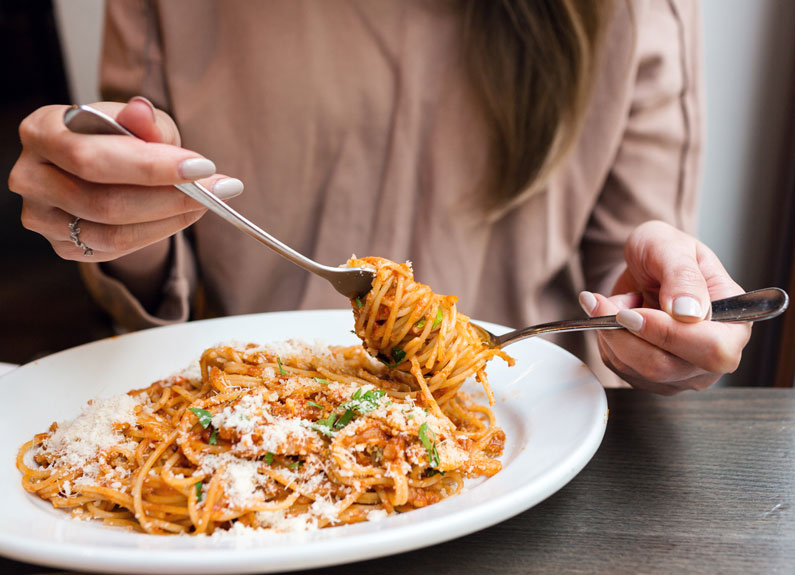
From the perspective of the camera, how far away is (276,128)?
247 centimetres

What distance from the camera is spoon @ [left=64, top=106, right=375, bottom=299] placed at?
1.06m

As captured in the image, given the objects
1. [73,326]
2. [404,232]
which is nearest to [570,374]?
[404,232]

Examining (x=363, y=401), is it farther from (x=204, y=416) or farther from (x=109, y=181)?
(x=109, y=181)

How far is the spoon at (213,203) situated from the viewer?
1.06m

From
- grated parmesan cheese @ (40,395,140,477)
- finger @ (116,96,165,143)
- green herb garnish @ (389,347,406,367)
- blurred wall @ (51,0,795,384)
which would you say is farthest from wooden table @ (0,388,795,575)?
blurred wall @ (51,0,795,384)

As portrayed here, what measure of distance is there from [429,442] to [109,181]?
2.47ft

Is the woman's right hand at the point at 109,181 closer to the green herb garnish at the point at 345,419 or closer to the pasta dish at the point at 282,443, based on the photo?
the pasta dish at the point at 282,443

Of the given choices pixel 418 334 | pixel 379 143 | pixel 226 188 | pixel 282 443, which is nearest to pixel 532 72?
pixel 379 143

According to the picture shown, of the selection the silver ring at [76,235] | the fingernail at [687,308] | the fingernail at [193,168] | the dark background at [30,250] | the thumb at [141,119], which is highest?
the thumb at [141,119]

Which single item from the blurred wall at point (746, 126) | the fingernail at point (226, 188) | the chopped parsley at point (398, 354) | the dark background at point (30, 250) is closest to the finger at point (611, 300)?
the chopped parsley at point (398, 354)

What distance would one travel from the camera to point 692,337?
1242 millimetres

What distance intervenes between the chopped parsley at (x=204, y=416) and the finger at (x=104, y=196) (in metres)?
0.39

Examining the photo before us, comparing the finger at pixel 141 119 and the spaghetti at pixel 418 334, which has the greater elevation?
the finger at pixel 141 119

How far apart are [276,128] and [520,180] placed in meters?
0.98
